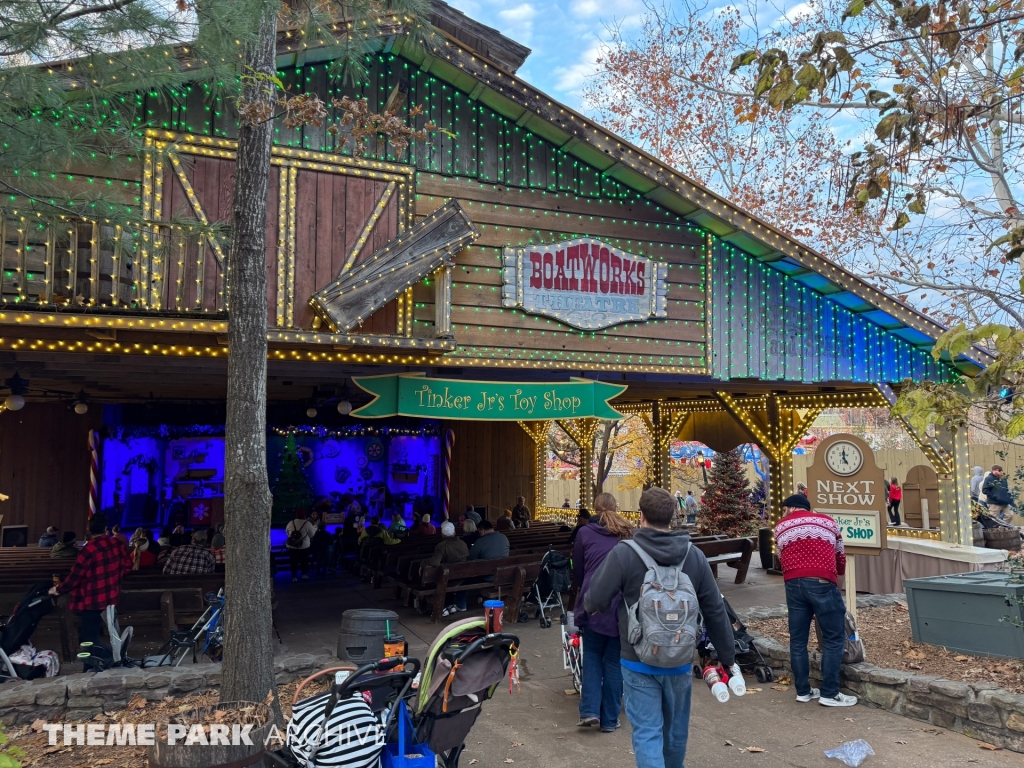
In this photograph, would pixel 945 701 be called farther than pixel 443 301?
No

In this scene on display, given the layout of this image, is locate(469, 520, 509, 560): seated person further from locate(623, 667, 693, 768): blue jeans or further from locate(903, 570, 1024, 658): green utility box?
locate(623, 667, 693, 768): blue jeans

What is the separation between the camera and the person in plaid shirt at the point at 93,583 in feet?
→ 23.4

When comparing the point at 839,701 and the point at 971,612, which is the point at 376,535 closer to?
the point at 839,701

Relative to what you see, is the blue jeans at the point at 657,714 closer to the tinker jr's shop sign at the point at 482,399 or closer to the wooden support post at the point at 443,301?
the tinker jr's shop sign at the point at 482,399

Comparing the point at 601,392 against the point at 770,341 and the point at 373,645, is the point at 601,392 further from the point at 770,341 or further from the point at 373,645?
the point at 373,645

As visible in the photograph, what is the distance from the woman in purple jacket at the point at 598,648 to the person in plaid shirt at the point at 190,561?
5.85 meters

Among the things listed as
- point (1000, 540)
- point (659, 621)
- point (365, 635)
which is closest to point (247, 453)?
point (365, 635)

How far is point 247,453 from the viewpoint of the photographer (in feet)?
17.4

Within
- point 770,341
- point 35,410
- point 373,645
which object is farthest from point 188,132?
point 35,410

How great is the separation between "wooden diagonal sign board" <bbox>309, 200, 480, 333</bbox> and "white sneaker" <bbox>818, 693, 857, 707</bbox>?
563 cm

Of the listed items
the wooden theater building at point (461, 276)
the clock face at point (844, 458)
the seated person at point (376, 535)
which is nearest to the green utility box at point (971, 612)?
the clock face at point (844, 458)

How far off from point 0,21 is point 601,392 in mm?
6736

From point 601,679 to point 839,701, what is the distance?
2215 mm

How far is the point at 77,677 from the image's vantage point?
6195 millimetres
